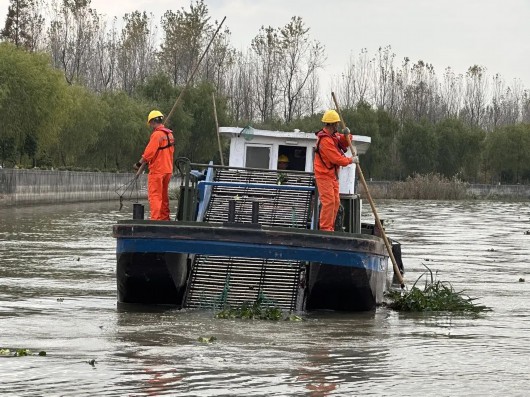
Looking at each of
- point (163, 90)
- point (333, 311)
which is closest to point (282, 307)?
point (333, 311)

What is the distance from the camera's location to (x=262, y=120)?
106 m

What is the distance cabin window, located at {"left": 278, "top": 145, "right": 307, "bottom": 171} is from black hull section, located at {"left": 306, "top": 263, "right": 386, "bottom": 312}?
3396 millimetres

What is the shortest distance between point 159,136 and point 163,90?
72.3m

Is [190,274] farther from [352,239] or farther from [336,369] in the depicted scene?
[336,369]

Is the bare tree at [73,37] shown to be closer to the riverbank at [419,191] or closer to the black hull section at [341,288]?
the riverbank at [419,191]

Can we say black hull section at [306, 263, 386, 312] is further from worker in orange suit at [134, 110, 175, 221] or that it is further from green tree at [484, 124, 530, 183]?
green tree at [484, 124, 530, 183]

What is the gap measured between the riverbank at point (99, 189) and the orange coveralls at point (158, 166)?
12357mm

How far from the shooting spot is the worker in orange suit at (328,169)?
1494 centimetres

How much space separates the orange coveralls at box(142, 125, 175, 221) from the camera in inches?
618

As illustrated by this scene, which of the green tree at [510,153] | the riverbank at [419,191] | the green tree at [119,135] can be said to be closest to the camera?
the green tree at [119,135]

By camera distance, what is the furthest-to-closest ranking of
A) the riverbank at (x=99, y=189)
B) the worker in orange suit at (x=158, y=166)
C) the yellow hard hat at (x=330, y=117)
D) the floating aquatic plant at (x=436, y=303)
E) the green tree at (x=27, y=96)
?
the green tree at (x=27, y=96), the riverbank at (x=99, y=189), the worker in orange suit at (x=158, y=166), the floating aquatic plant at (x=436, y=303), the yellow hard hat at (x=330, y=117)

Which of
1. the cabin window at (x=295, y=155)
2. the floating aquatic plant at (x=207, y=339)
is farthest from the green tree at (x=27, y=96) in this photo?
the floating aquatic plant at (x=207, y=339)

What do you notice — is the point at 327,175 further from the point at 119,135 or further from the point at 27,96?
the point at 119,135

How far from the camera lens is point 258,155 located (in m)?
18.6
